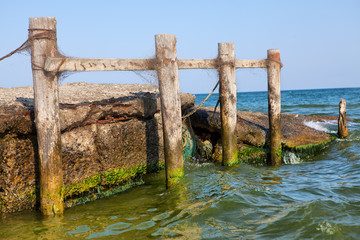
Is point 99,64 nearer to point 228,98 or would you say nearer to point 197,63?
point 197,63

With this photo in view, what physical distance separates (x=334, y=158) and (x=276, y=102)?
2442 millimetres

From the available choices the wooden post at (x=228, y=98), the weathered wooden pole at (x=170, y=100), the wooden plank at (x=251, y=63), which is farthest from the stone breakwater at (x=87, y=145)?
the wooden plank at (x=251, y=63)

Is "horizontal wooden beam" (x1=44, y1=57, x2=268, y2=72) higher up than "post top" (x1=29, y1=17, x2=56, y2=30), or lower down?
lower down

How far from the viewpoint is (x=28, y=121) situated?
5129 mm

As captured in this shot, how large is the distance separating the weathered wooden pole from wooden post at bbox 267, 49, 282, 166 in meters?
2.90

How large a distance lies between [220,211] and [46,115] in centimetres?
295

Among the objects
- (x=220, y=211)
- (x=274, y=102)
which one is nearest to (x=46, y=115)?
(x=220, y=211)

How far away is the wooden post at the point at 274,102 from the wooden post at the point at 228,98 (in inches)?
50.1

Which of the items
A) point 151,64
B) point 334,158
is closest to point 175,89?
point 151,64

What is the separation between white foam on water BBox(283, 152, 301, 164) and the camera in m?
8.65

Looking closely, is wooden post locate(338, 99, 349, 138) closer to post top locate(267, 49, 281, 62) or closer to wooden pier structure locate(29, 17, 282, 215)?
wooden pier structure locate(29, 17, 282, 215)

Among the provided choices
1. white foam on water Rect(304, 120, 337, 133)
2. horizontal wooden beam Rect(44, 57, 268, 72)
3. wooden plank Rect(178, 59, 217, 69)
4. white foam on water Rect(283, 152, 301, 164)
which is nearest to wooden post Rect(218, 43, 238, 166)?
wooden plank Rect(178, 59, 217, 69)

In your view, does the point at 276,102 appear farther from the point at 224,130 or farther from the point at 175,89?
the point at 175,89

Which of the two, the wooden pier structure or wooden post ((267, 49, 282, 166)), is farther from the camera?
wooden post ((267, 49, 282, 166))
